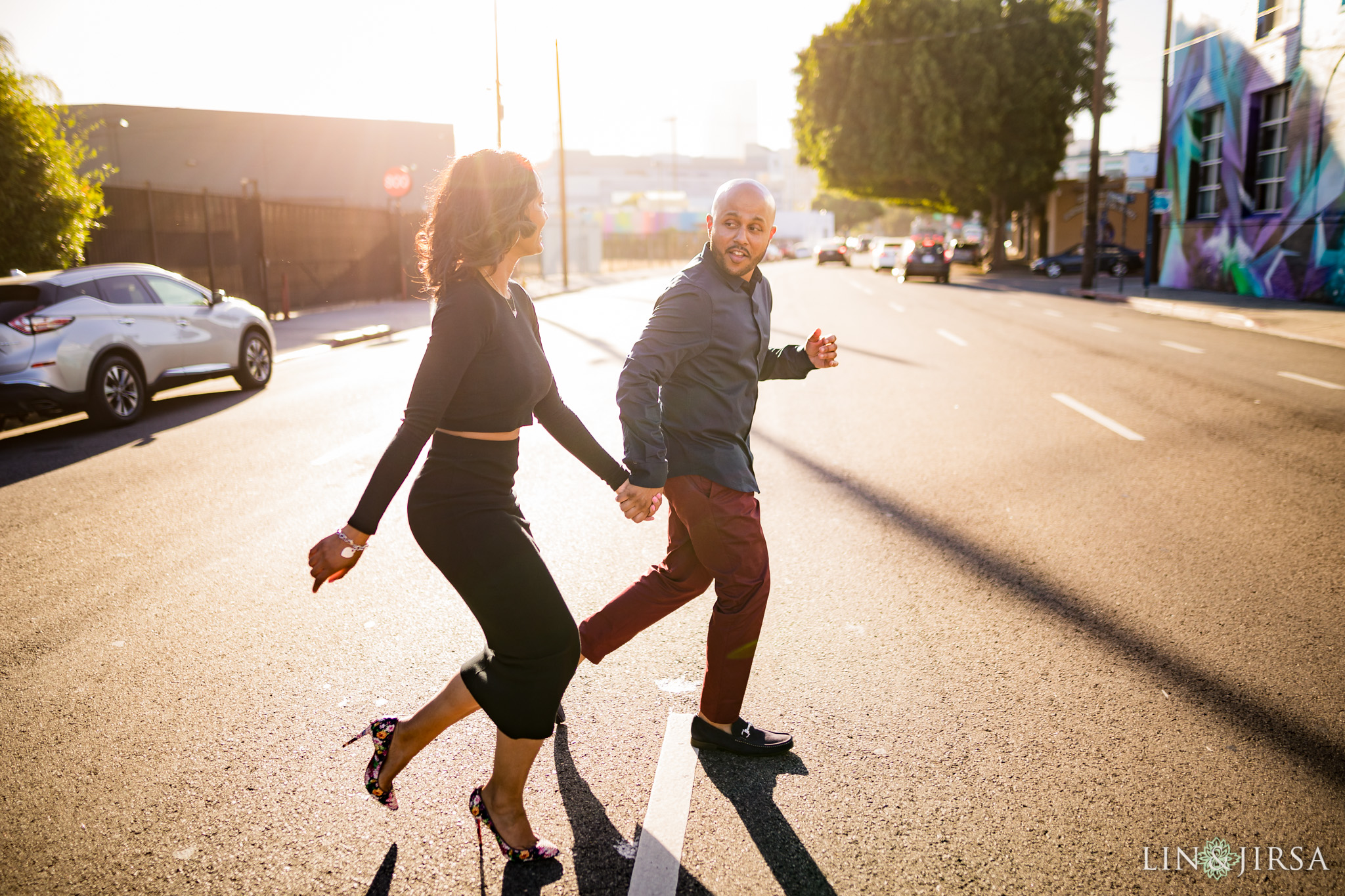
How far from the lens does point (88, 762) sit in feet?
10.7

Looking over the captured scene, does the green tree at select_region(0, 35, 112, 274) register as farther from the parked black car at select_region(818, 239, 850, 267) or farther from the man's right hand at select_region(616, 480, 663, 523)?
the parked black car at select_region(818, 239, 850, 267)

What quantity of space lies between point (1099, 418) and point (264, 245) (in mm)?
21244

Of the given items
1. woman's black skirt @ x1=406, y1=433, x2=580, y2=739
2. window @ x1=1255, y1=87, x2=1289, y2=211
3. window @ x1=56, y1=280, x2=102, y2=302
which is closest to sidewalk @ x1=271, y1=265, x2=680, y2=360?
window @ x1=56, y1=280, x2=102, y2=302

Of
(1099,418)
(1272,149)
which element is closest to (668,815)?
(1099,418)

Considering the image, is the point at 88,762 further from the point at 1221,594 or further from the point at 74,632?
the point at 1221,594

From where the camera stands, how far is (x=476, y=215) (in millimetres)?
2633

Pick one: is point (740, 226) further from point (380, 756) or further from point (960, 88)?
point (960, 88)

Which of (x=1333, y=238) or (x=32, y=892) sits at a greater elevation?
(x=1333, y=238)

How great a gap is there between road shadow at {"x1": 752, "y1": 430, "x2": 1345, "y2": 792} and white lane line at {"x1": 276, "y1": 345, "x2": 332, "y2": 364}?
11.5 m

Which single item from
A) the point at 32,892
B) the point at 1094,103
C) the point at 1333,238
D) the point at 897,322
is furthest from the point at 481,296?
the point at 1094,103

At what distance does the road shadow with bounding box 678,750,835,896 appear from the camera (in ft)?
8.50

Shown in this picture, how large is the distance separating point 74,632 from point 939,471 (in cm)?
564

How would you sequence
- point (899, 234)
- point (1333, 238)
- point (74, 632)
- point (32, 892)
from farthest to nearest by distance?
point (899, 234)
point (1333, 238)
point (74, 632)
point (32, 892)

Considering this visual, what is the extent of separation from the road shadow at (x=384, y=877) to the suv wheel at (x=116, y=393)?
8.36 m
